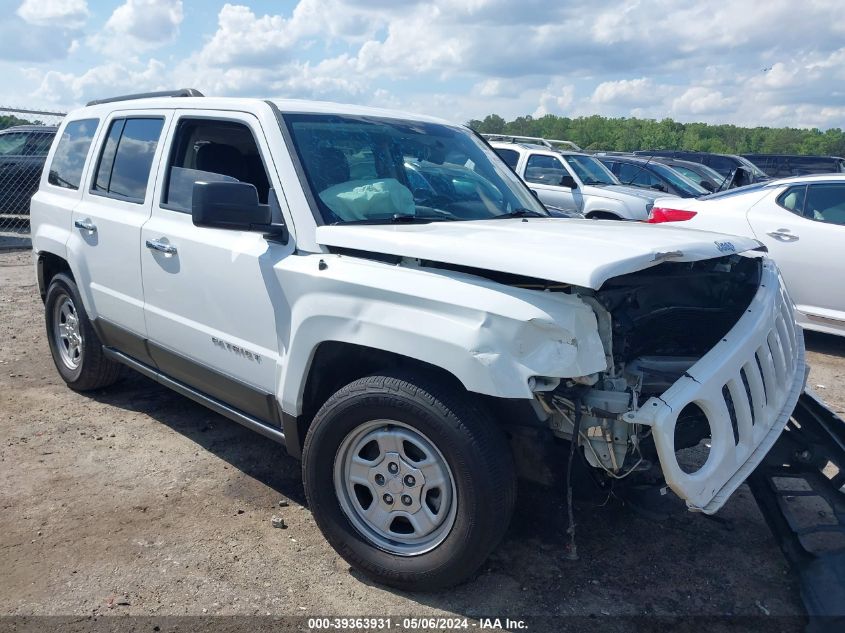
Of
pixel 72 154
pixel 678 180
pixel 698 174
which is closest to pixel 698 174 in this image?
pixel 698 174

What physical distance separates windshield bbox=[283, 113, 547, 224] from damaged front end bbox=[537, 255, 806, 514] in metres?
1.09

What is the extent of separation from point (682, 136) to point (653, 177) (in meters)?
49.0

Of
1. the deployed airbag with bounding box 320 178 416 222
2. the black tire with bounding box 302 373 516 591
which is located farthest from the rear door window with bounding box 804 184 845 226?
the black tire with bounding box 302 373 516 591

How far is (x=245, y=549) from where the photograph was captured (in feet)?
11.5

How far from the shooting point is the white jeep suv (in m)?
2.77

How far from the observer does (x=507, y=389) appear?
8.79 feet

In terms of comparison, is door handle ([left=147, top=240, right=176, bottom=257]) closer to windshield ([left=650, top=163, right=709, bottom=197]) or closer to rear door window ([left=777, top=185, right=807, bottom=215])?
rear door window ([left=777, top=185, right=807, bottom=215])

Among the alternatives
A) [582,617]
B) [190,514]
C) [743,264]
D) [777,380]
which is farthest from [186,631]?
[743,264]

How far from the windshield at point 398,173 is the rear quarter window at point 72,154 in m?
2.12

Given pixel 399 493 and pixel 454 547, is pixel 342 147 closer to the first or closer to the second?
pixel 399 493

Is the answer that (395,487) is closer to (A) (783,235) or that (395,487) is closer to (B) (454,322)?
(B) (454,322)

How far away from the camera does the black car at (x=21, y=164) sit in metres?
13.6

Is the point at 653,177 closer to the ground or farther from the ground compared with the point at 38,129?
closer to the ground

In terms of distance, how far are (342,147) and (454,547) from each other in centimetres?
200
